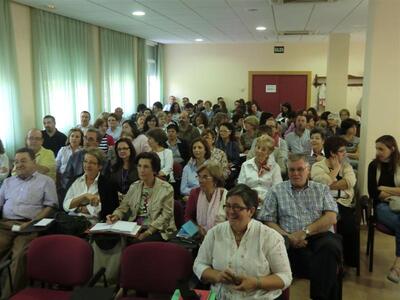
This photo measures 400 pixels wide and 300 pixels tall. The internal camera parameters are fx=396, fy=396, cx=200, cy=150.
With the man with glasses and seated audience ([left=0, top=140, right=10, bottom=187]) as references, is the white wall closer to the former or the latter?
seated audience ([left=0, top=140, right=10, bottom=187])

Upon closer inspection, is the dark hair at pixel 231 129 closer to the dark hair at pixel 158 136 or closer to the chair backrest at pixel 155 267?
the dark hair at pixel 158 136

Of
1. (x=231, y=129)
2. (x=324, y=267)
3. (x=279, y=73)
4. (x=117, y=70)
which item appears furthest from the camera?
(x=279, y=73)

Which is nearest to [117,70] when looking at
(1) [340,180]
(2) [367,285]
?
(1) [340,180]

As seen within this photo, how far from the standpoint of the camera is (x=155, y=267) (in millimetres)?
2459

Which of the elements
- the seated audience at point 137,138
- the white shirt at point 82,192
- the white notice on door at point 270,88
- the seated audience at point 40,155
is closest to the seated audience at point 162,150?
the seated audience at point 137,138

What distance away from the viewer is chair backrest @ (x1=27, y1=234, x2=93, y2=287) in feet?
8.37

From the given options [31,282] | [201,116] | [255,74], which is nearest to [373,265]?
[31,282]

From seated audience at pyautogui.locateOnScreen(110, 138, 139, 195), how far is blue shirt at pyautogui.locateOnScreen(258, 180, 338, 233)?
1711 mm

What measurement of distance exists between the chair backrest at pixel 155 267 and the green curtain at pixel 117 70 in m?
6.76

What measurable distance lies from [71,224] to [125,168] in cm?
111

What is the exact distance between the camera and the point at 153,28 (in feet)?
28.2

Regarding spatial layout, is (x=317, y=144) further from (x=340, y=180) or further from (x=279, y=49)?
(x=279, y=49)

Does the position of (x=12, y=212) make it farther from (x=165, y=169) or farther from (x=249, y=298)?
(x=249, y=298)

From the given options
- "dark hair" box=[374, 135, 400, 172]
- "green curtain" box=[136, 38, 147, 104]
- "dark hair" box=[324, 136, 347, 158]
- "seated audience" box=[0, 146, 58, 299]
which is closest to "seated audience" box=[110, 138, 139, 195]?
"seated audience" box=[0, 146, 58, 299]
